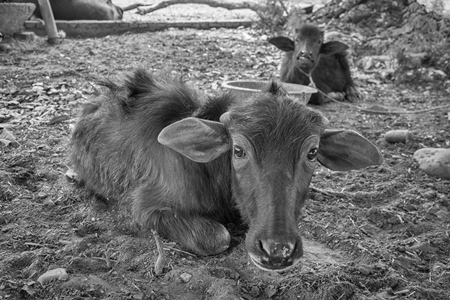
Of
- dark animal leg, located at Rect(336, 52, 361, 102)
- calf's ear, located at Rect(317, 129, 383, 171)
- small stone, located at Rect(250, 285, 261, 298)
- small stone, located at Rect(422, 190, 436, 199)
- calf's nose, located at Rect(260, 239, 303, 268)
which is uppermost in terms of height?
calf's ear, located at Rect(317, 129, 383, 171)

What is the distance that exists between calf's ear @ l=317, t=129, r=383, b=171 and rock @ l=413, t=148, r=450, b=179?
2.09 m

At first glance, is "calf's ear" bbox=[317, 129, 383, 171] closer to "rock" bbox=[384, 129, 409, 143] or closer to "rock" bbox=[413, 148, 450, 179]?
"rock" bbox=[413, 148, 450, 179]

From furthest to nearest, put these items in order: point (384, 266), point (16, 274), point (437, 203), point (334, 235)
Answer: point (437, 203) → point (334, 235) → point (384, 266) → point (16, 274)

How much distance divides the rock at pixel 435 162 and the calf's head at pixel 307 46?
3.17m

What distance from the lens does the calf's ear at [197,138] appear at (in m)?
3.40

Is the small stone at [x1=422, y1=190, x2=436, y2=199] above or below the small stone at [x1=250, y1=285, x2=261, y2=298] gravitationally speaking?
below

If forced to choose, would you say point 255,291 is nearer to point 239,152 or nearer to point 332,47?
point 239,152

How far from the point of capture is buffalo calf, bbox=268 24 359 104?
27.6 ft

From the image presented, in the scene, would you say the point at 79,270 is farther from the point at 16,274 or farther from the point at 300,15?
the point at 300,15

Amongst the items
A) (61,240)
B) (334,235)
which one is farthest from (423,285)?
(61,240)

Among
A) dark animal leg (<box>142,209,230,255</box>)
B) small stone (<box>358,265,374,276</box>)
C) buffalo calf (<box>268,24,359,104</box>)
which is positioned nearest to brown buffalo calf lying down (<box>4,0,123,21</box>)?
buffalo calf (<box>268,24,359,104</box>)

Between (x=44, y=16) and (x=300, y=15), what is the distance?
7503mm

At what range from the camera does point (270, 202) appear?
2.99m

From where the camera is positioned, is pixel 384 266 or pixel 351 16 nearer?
pixel 384 266
